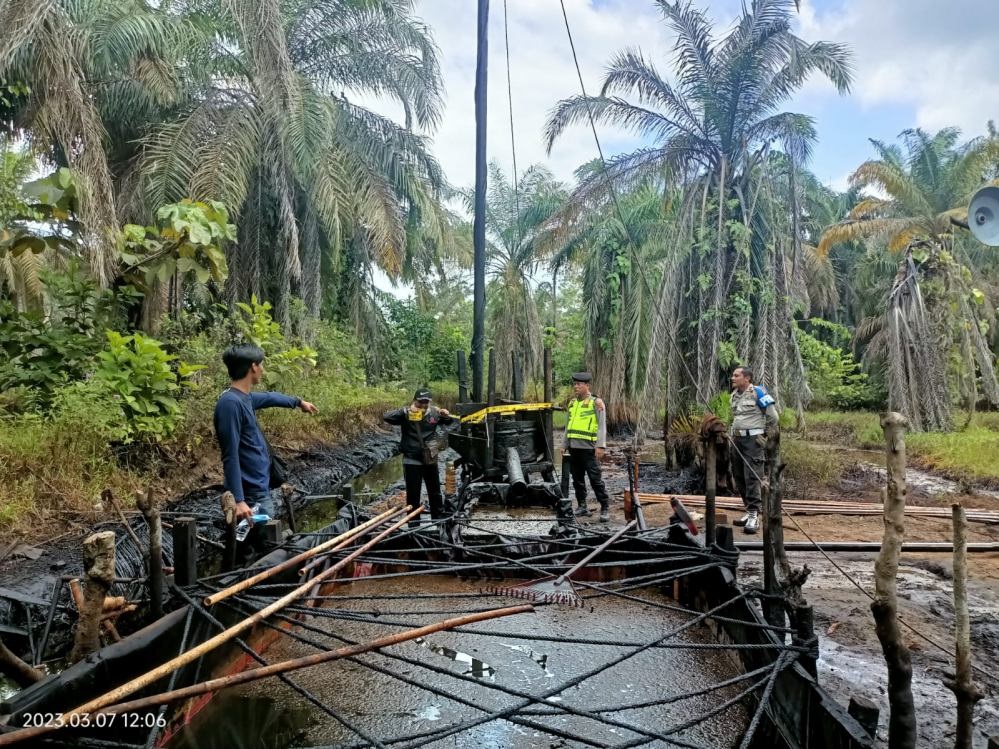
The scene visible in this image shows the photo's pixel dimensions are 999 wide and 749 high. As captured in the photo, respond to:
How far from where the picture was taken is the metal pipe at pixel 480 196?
31.9 feet

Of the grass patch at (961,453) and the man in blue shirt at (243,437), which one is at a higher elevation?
the man in blue shirt at (243,437)

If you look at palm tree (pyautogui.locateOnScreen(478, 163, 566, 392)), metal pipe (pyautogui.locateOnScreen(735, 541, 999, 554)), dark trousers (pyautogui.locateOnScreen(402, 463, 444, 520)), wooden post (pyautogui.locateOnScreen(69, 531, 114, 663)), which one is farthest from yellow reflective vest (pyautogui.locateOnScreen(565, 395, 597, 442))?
palm tree (pyautogui.locateOnScreen(478, 163, 566, 392))

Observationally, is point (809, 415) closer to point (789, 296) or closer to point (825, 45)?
point (789, 296)

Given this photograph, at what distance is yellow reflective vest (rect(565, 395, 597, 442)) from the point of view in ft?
25.1

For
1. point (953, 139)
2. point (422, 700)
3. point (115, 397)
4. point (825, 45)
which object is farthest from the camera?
point (953, 139)

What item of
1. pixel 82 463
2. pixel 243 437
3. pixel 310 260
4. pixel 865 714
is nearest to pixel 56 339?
pixel 82 463

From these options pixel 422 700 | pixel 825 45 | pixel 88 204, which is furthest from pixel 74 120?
pixel 825 45

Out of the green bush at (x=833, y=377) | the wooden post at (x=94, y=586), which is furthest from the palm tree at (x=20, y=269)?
the green bush at (x=833, y=377)

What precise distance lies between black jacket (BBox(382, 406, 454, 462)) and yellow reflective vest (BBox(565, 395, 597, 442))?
1644mm

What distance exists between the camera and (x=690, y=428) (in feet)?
40.3

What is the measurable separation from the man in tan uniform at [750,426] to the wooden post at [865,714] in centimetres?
426

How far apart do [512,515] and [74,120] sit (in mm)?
7527

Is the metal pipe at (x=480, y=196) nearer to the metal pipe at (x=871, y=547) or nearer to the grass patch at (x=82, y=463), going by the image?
the grass patch at (x=82, y=463)

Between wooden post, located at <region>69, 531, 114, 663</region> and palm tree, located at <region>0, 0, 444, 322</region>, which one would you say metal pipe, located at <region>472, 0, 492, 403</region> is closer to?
palm tree, located at <region>0, 0, 444, 322</region>
